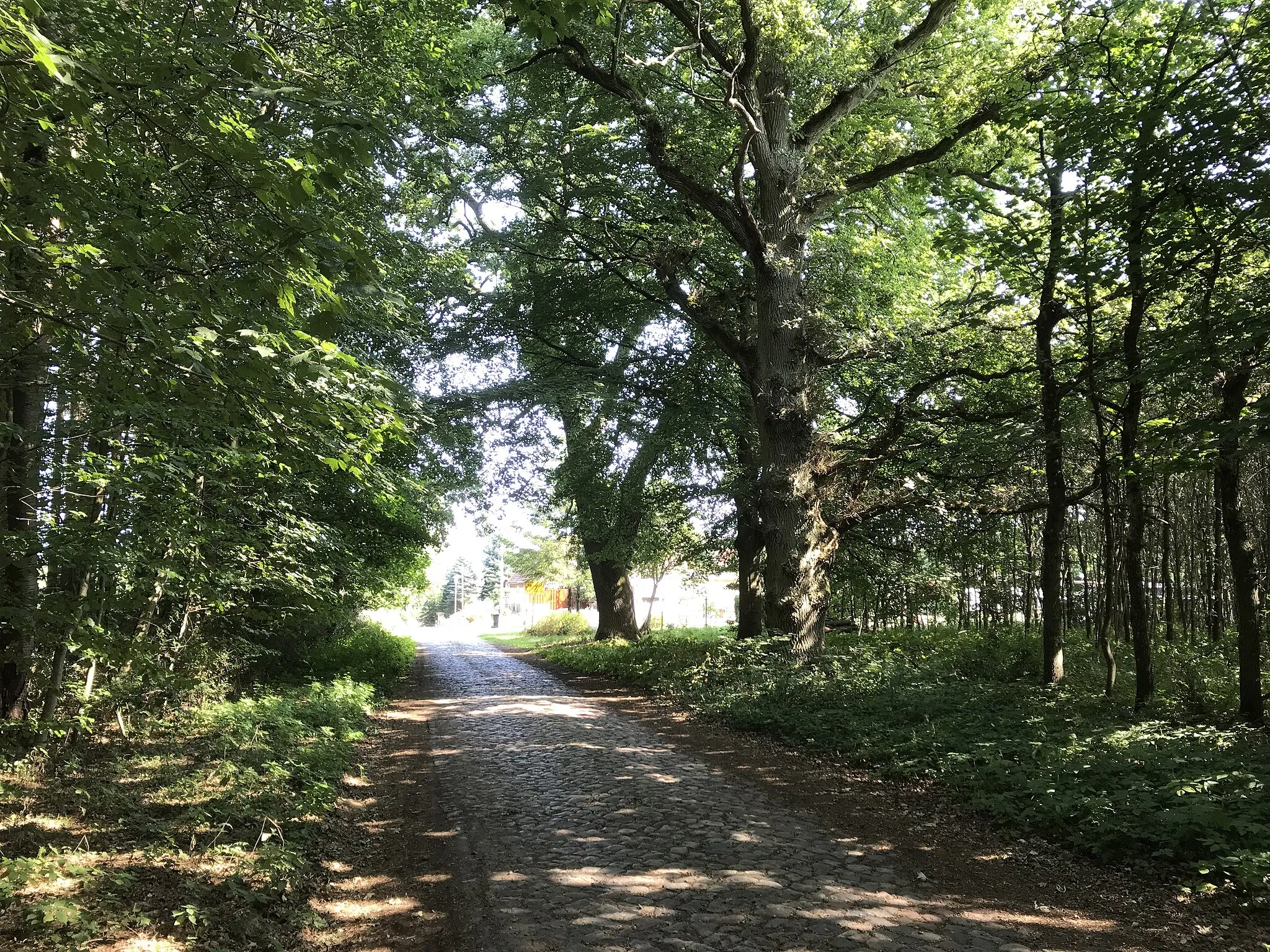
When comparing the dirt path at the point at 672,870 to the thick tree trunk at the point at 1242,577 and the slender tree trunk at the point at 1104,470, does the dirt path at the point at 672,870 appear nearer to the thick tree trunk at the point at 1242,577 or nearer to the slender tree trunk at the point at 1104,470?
the thick tree trunk at the point at 1242,577

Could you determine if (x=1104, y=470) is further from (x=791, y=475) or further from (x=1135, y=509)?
(x=791, y=475)

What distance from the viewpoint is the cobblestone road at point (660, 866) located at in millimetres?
4242

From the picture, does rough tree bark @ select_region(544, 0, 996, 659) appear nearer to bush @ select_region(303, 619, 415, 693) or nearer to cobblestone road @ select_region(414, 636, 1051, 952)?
cobblestone road @ select_region(414, 636, 1051, 952)

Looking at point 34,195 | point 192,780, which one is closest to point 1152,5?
point 34,195

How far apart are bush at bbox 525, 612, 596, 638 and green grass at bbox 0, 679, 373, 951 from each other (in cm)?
1964

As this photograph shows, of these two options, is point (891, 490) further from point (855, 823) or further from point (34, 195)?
point (34, 195)

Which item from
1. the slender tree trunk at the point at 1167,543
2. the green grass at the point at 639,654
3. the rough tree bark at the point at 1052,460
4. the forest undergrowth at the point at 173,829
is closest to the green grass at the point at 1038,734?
the green grass at the point at 639,654

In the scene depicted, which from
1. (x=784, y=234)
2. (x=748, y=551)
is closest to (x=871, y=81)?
(x=784, y=234)

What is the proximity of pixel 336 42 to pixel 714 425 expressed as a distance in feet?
28.7

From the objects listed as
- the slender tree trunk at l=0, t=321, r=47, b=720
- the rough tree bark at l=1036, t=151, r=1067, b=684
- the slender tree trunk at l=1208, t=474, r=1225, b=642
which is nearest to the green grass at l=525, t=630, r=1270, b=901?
the rough tree bark at l=1036, t=151, r=1067, b=684

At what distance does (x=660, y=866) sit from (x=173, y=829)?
340cm

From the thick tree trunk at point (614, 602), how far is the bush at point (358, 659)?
219 inches

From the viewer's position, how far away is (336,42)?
1016 cm

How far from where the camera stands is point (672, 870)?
514 centimetres
